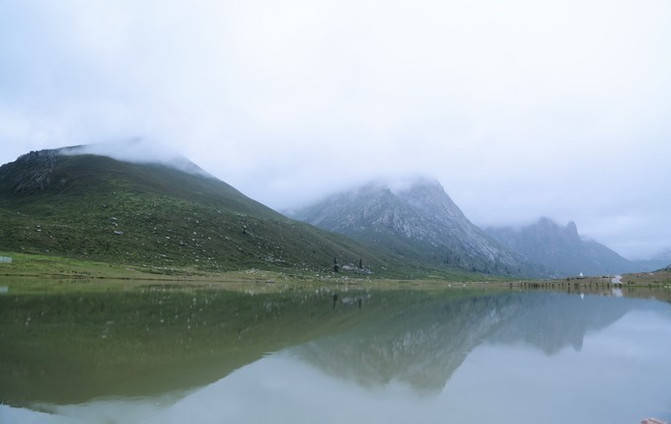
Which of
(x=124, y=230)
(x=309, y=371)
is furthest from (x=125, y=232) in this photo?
(x=309, y=371)

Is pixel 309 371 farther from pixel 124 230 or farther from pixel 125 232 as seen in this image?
pixel 124 230

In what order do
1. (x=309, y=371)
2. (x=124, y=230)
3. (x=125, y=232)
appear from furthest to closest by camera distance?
(x=124, y=230)
(x=125, y=232)
(x=309, y=371)

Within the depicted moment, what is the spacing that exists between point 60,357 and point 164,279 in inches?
3318

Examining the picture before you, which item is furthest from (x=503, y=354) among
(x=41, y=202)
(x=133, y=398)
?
(x=41, y=202)

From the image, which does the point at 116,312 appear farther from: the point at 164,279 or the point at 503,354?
the point at 164,279

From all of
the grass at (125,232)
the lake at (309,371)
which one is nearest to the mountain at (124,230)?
the grass at (125,232)

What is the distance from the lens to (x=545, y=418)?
15984mm

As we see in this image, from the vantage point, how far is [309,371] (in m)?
21.8

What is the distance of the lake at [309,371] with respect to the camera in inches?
611

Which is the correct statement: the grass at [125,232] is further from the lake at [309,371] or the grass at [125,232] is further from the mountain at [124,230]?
the lake at [309,371]

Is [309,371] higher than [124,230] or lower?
lower

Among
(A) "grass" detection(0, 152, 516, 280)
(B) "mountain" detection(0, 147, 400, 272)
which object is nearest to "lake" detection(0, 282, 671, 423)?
(A) "grass" detection(0, 152, 516, 280)

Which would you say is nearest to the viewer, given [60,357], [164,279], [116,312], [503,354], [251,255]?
[60,357]

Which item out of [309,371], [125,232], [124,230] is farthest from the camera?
[124,230]
